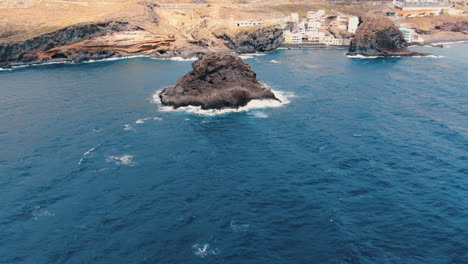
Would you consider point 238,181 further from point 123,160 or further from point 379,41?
point 379,41

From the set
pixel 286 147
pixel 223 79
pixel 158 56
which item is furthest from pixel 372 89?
pixel 158 56

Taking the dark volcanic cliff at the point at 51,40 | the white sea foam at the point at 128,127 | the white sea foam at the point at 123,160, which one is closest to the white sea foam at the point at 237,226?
the white sea foam at the point at 123,160

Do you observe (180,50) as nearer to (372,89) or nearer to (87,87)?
(87,87)

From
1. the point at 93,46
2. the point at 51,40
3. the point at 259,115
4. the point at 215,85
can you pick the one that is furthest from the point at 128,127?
the point at 51,40

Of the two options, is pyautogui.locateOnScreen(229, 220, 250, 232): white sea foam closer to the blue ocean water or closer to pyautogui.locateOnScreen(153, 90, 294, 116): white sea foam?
the blue ocean water

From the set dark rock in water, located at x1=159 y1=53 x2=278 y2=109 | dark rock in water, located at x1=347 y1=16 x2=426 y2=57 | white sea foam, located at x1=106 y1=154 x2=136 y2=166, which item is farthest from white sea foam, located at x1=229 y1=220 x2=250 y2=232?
dark rock in water, located at x1=347 y1=16 x2=426 y2=57

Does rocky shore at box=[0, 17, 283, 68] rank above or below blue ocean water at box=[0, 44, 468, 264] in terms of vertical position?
above
